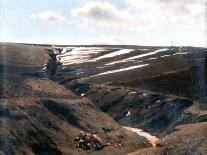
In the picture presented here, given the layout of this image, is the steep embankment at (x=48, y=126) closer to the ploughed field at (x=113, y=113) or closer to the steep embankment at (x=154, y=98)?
the ploughed field at (x=113, y=113)

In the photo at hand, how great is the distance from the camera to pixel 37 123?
187 feet

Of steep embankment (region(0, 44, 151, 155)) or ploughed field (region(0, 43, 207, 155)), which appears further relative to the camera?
ploughed field (region(0, 43, 207, 155))

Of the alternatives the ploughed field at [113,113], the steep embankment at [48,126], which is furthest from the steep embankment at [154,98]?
the steep embankment at [48,126]

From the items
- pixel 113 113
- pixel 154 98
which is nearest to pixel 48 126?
pixel 113 113

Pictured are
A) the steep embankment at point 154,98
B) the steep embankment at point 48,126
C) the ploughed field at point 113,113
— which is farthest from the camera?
the steep embankment at point 154,98

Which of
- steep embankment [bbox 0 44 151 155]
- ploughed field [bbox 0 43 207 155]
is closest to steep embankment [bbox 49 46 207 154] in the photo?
ploughed field [bbox 0 43 207 155]

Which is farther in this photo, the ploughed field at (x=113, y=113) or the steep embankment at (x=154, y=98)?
the steep embankment at (x=154, y=98)

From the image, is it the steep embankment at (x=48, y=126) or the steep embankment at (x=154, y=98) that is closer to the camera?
the steep embankment at (x=48, y=126)

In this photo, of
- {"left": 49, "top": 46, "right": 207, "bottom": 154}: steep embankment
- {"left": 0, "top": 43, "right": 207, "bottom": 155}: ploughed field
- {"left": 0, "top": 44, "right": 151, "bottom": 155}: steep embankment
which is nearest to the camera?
{"left": 0, "top": 44, "right": 151, "bottom": 155}: steep embankment

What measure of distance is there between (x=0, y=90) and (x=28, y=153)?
21.1 metres

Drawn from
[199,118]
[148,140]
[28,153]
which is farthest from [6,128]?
[199,118]

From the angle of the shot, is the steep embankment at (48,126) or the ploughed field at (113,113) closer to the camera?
the steep embankment at (48,126)

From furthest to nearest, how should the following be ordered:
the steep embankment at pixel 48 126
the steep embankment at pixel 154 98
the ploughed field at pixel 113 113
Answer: the steep embankment at pixel 154 98
the ploughed field at pixel 113 113
the steep embankment at pixel 48 126

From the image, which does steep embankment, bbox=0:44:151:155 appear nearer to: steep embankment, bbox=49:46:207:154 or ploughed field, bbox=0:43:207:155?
ploughed field, bbox=0:43:207:155
